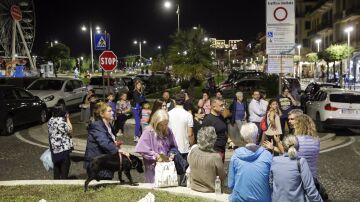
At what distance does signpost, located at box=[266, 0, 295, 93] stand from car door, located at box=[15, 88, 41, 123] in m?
8.60

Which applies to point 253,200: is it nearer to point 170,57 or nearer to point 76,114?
point 76,114

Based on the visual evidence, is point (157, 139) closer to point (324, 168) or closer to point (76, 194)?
point (76, 194)

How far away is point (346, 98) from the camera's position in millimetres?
15461

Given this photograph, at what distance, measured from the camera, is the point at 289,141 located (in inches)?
194

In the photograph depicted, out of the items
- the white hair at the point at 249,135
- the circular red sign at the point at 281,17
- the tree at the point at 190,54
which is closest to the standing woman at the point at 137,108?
the circular red sign at the point at 281,17

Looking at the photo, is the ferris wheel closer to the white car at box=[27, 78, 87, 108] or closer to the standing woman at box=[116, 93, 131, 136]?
the white car at box=[27, 78, 87, 108]

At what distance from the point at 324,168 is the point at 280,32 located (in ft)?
12.9

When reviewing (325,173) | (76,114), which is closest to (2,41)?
(76,114)

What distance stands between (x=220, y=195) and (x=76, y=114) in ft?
55.2

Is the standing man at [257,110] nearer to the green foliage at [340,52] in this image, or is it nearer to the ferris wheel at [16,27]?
the green foliage at [340,52]

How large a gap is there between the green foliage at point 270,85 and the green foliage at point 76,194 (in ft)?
63.7

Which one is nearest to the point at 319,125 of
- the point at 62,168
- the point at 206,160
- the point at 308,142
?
the point at 62,168

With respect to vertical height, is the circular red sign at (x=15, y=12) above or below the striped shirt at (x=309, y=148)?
above

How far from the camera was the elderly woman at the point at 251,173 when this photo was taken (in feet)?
16.0
